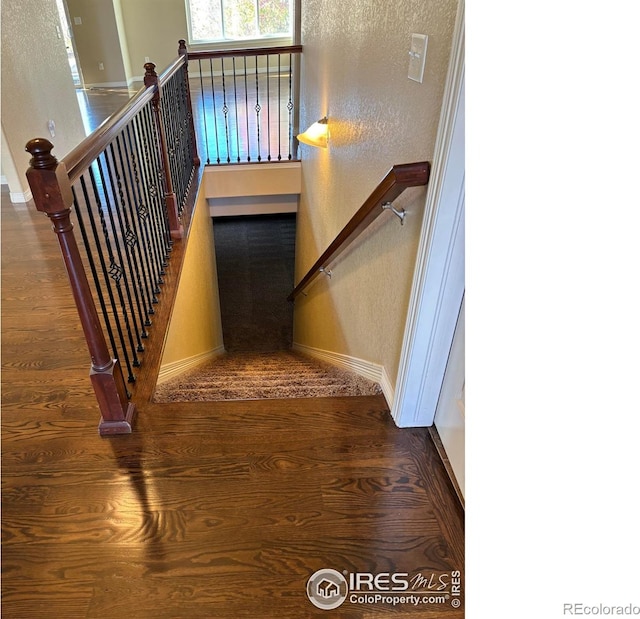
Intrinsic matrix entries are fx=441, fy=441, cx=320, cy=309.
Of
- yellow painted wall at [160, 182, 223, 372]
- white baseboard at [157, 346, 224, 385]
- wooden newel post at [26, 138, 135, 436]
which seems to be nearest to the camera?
wooden newel post at [26, 138, 135, 436]

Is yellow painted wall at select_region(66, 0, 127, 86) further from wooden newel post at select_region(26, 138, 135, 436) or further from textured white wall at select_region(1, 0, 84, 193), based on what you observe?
wooden newel post at select_region(26, 138, 135, 436)

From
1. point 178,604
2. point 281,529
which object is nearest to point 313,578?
point 281,529

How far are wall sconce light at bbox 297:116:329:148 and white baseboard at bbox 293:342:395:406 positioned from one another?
153 centimetres

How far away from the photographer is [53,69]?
4.12 meters

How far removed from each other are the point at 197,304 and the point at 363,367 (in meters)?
1.94

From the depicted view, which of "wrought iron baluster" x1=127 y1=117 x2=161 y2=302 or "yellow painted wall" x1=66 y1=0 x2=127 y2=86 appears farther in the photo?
"yellow painted wall" x1=66 y1=0 x2=127 y2=86

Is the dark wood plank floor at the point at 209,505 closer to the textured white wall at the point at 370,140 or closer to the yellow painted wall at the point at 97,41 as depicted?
the textured white wall at the point at 370,140

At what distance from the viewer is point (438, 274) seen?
1368mm

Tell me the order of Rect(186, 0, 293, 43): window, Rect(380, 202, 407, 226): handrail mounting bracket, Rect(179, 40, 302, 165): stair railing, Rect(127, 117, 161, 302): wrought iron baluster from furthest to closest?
Rect(186, 0, 293, 43): window < Rect(179, 40, 302, 165): stair railing < Rect(127, 117, 161, 302): wrought iron baluster < Rect(380, 202, 407, 226): handrail mounting bracket

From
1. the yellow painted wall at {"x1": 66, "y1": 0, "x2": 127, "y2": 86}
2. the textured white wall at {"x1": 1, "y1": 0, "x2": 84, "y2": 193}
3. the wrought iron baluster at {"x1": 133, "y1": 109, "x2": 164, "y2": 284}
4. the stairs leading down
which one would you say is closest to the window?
the yellow painted wall at {"x1": 66, "y1": 0, "x2": 127, "y2": 86}

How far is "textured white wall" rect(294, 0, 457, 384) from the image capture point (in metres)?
1.36
